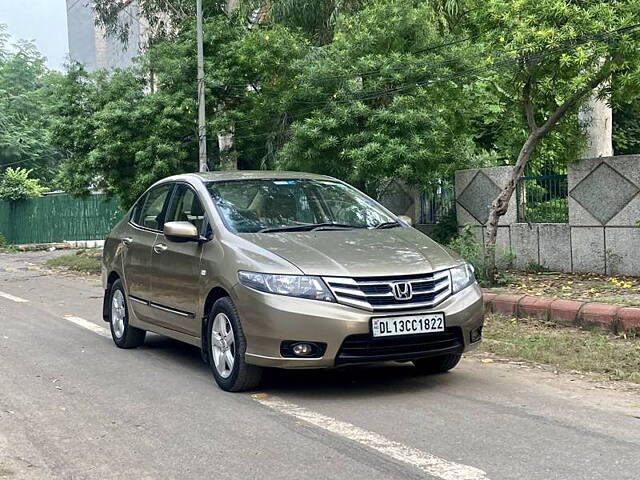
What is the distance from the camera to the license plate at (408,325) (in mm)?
5645

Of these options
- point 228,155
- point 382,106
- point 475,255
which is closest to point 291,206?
point 475,255

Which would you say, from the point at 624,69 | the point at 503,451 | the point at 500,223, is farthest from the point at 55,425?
the point at 500,223

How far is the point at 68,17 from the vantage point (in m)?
55.5

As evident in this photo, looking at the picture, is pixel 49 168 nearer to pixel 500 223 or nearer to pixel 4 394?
pixel 500 223

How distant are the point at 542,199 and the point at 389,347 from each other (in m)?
7.50

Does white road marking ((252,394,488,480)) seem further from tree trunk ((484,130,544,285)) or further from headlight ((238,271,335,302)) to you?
tree trunk ((484,130,544,285))

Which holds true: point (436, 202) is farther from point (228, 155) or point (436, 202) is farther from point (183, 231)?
point (183, 231)

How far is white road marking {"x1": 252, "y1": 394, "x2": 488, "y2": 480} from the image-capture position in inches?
168

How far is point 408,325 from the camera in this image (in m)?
5.71

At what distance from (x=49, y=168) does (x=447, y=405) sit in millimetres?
41402

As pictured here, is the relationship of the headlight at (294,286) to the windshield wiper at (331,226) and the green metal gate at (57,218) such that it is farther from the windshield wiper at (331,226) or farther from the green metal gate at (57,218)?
the green metal gate at (57,218)

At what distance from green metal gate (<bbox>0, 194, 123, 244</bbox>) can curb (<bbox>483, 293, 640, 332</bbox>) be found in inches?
826

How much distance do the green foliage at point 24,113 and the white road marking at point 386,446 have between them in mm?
36055

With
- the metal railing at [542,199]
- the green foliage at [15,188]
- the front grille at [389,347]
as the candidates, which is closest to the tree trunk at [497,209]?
the metal railing at [542,199]
